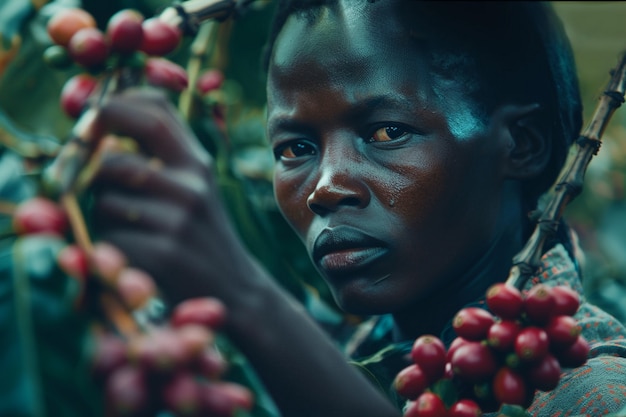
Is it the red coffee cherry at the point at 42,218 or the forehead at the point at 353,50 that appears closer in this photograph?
the red coffee cherry at the point at 42,218

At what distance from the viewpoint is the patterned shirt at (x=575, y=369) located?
121 cm

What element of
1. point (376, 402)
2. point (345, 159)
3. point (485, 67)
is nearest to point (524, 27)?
point (485, 67)

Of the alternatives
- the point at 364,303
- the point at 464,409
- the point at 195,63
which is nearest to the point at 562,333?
the point at 464,409

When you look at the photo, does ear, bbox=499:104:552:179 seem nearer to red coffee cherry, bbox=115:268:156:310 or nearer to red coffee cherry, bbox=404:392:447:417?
red coffee cherry, bbox=404:392:447:417

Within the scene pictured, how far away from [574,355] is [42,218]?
2.20 feet

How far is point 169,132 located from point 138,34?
0.43ft

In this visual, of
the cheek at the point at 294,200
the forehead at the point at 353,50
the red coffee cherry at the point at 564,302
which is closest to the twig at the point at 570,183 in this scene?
the red coffee cherry at the point at 564,302

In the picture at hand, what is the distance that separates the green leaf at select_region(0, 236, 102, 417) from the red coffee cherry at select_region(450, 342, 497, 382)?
1.55 ft

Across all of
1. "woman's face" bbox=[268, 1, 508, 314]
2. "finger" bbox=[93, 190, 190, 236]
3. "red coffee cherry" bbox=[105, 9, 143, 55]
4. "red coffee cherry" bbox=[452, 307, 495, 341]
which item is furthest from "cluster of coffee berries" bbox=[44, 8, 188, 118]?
"red coffee cherry" bbox=[452, 307, 495, 341]

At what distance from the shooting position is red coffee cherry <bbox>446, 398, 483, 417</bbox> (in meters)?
1.07

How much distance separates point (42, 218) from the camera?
2.73 ft

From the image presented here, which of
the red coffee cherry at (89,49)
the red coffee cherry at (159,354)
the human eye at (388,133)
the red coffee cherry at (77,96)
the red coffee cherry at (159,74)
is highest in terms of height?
the red coffee cherry at (89,49)

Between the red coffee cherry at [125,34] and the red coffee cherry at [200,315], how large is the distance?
11.7 inches

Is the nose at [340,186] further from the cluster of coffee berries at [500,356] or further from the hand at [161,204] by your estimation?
the hand at [161,204]
